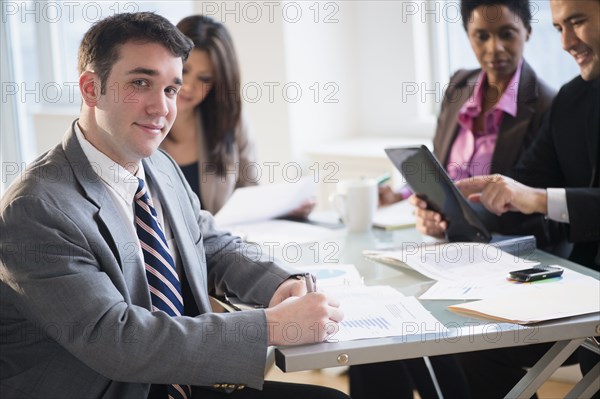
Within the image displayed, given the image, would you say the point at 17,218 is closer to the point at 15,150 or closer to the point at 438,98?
the point at 438,98

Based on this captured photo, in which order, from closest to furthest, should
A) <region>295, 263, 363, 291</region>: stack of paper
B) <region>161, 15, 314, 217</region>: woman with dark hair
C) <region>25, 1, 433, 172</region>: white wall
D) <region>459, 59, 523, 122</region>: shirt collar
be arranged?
1. <region>295, 263, 363, 291</region>: stack of paper
2. <region>459, 59, 523, 122</region>: shirt collar
3. <region>161, 15, 314, 217</region>: woman with dark hair
4. <region>25, 1, 433, 172</region>: white wall

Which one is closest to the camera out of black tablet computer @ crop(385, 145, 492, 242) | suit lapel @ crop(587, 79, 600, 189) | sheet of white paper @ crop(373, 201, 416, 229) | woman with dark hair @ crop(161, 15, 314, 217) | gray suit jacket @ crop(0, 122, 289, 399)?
gray suit jacket @ crop(0, 122, 289, 399)

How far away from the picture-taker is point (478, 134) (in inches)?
111

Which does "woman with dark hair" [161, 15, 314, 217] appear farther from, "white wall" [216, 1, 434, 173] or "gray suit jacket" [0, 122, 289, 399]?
"gray suit jacket" [0, 122, 289, 399]

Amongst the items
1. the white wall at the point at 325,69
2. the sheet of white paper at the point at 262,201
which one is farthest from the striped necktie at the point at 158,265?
the white wall at the point at 325,69

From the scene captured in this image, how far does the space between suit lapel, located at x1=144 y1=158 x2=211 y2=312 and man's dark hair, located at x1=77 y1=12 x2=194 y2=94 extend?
0.88 feet

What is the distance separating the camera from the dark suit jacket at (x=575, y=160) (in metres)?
2.22

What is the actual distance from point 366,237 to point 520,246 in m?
0.48

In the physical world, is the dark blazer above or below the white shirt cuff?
above

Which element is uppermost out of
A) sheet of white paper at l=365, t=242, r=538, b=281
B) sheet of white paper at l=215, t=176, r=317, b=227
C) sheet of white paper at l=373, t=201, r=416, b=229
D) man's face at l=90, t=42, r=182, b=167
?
man's face at l=90, t=42, r=182, b=167

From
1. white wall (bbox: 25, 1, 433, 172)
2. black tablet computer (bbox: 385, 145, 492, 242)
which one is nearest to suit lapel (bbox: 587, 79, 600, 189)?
black tablet computer (bbox: 385, 145, 492, 242)

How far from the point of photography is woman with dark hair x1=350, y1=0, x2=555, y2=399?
245 centimetres

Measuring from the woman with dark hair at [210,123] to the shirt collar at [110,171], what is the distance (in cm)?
121

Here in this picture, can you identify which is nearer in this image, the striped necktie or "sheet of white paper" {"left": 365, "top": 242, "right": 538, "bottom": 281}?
the striped necktie
